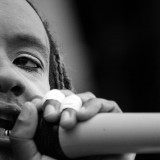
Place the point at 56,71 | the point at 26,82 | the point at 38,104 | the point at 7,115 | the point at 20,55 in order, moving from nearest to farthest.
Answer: the point at 38,104, the point at 7,115, the point at 26,82, the point at 20,55, the point at 56,71

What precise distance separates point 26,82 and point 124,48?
52.5 inches

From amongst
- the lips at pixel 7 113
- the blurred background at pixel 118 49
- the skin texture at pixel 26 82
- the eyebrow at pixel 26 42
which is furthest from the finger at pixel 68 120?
the blurred background at pixel 118 49

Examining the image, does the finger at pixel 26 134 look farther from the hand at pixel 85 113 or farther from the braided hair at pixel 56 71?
the braided hair at pixel 56 71

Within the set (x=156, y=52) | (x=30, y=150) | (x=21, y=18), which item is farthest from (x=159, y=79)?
(x=30, y=150)

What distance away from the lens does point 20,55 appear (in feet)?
5.54

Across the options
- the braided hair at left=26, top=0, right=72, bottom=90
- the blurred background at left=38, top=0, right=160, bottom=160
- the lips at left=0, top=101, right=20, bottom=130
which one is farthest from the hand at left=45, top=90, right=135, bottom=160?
the blurred background at left=38, top=0, right=160, bottom=160

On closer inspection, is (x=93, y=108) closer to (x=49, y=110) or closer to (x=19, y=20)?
(x=49, y=110)

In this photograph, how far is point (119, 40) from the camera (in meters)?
2.79

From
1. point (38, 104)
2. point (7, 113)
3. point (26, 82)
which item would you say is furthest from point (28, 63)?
point (38, 104)

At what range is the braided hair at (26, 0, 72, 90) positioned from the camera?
211cm

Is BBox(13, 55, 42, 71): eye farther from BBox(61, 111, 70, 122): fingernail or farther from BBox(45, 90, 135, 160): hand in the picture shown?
BBox(61, 111, 70, 122): fingernail

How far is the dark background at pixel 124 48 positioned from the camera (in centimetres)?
274

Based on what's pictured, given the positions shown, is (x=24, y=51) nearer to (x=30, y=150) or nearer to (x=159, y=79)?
(x=30, y=150)

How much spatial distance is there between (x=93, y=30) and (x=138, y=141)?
170 centimetres
